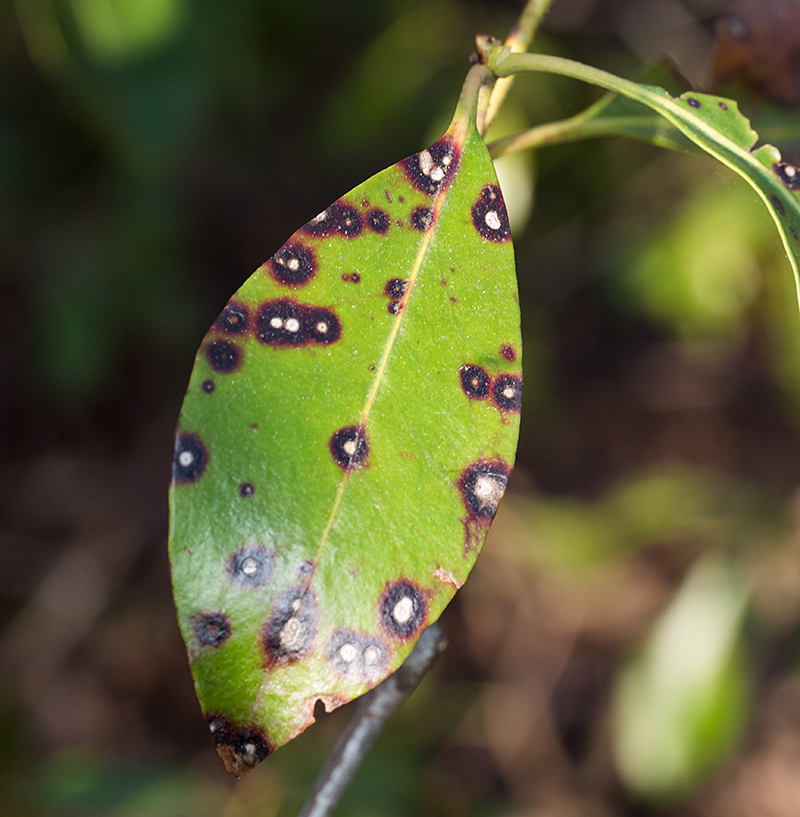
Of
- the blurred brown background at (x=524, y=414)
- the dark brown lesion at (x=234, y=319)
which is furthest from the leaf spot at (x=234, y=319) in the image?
the blurred brown background at (x=524, y=414)

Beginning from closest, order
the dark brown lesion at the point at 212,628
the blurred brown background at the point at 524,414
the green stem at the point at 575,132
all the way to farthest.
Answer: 1. the dark brown lesion at the point at 212,628
2. the green stem at the point at 575,132
3. the blurred brown background at the point at 524,414

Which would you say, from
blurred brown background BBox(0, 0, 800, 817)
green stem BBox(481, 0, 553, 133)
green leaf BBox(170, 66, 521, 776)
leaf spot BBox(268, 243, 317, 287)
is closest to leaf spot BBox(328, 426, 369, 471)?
green leaf BBox(170, 66, 521, 776)

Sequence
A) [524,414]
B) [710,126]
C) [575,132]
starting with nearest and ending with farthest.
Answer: [710,126] < [575,132] < [524,414]

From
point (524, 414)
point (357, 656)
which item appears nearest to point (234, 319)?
point (357, 656)

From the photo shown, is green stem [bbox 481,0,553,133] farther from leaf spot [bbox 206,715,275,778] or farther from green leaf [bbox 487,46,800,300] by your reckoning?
leaf spot [bbox 206,715,275,778]

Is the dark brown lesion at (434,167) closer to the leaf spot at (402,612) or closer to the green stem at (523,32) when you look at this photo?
the green stem at (523,32)

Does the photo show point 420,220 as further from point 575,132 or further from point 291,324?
point 575,132
